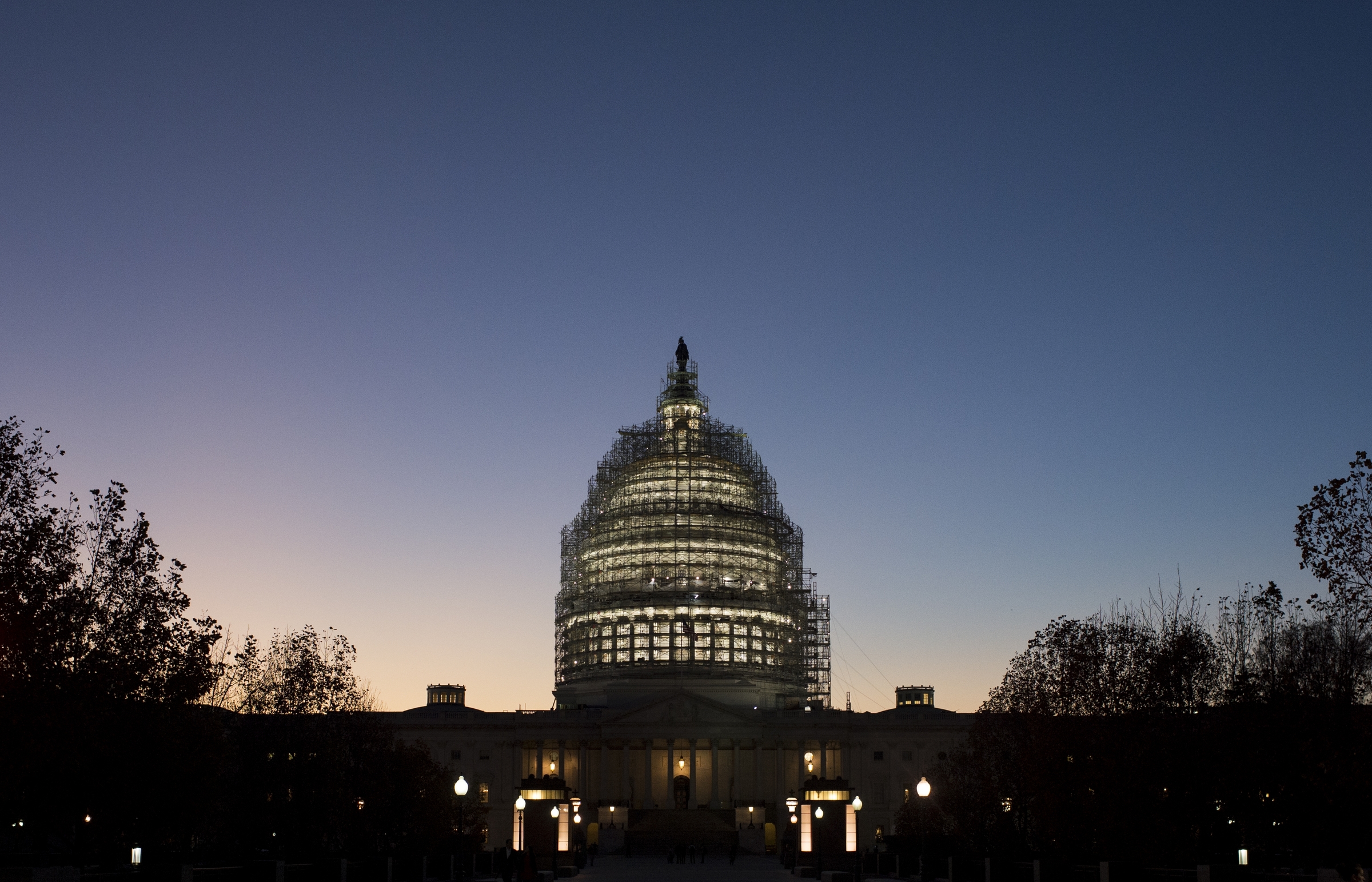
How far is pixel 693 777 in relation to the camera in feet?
472

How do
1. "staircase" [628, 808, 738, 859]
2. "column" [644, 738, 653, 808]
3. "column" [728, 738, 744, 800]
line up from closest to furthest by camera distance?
"staircase" [628, 808, 738, 859] < "column" [644, 738, 653, 808] < "column" [728, 738, 744, 800]

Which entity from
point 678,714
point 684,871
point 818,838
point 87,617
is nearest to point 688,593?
point 678,714

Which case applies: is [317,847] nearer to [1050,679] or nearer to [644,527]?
[1050,679]

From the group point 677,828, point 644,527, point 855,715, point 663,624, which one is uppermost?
point 644,527

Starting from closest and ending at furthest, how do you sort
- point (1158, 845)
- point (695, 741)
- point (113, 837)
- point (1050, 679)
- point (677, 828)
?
point (113, 837), point (1158, 845), point (1050, 679), point (677, 828), point (695, 741)

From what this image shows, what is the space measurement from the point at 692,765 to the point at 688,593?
1861cm

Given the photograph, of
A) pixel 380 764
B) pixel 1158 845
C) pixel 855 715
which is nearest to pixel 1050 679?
pixel 1158 845

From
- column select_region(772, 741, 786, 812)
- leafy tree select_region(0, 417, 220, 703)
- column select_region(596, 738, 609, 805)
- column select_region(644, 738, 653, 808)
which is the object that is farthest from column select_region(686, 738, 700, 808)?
leafy tree select_region(0, 417, 220, 703)

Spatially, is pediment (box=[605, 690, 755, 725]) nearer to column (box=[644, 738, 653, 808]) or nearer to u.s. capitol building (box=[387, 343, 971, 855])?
u.s. capitol building (box=[387, 343, 971, 855])

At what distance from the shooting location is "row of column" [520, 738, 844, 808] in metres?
141

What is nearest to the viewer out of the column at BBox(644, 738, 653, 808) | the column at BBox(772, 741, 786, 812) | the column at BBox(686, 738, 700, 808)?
the column at BBox(644, 738, 653, 808)

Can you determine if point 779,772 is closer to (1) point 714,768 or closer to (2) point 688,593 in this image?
(1) point 714,768

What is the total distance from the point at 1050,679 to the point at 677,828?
178ft

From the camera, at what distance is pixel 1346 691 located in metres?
57.0
